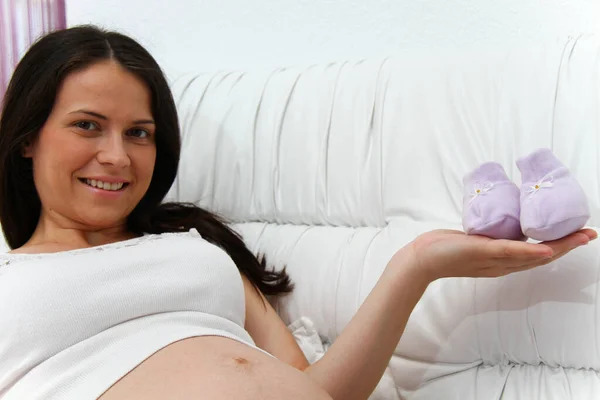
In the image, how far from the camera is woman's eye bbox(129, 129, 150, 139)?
44.9 inches

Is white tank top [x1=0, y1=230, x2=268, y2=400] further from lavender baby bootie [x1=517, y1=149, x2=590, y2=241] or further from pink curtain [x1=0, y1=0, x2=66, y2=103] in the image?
pink curtain [x1=0, y1=0, x2=66, y2=103]

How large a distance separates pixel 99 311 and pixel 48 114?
399mm

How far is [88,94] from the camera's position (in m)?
1.07

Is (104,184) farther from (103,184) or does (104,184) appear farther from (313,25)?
(313,25)

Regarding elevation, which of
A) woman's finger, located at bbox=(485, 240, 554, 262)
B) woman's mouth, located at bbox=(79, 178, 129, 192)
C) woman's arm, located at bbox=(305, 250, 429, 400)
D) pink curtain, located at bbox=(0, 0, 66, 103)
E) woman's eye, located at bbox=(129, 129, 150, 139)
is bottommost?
woman's arm, located at bbox=(305, 250, 429, 400)

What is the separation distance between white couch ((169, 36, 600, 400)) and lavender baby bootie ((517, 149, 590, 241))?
Result: 0.57 ft

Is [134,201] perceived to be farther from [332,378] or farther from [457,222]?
[457,222]

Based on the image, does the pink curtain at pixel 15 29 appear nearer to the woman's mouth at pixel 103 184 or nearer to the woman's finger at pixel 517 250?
the woman's mouth at pixel 103 184

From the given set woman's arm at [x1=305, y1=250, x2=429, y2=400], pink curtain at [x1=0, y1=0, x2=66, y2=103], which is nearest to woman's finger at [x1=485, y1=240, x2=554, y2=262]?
woman's arm at [x1=305, y1=250, x2=429, y2=400]

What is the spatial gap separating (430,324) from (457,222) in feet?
0.66

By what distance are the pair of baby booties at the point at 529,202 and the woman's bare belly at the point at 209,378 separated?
35 centimetres

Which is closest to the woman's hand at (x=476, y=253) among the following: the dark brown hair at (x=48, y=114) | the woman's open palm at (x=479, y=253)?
the woman's open palm at (x=479, y=253)

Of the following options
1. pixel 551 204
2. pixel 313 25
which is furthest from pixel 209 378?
pixel 313 25

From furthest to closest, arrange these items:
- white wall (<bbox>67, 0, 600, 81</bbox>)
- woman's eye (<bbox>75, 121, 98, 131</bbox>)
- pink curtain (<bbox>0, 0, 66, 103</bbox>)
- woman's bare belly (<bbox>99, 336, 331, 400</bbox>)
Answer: pink curtain (<bbox>0, 0, 66, 103</bbox>) → white wall (<bbox>67, 0, 600, 81</bbox>) → woman's eye (<bbox>75, 121, 98, 131</bbox>) → woman's bare belly (<bbox>99, 336, 331, 400</bbox>)
